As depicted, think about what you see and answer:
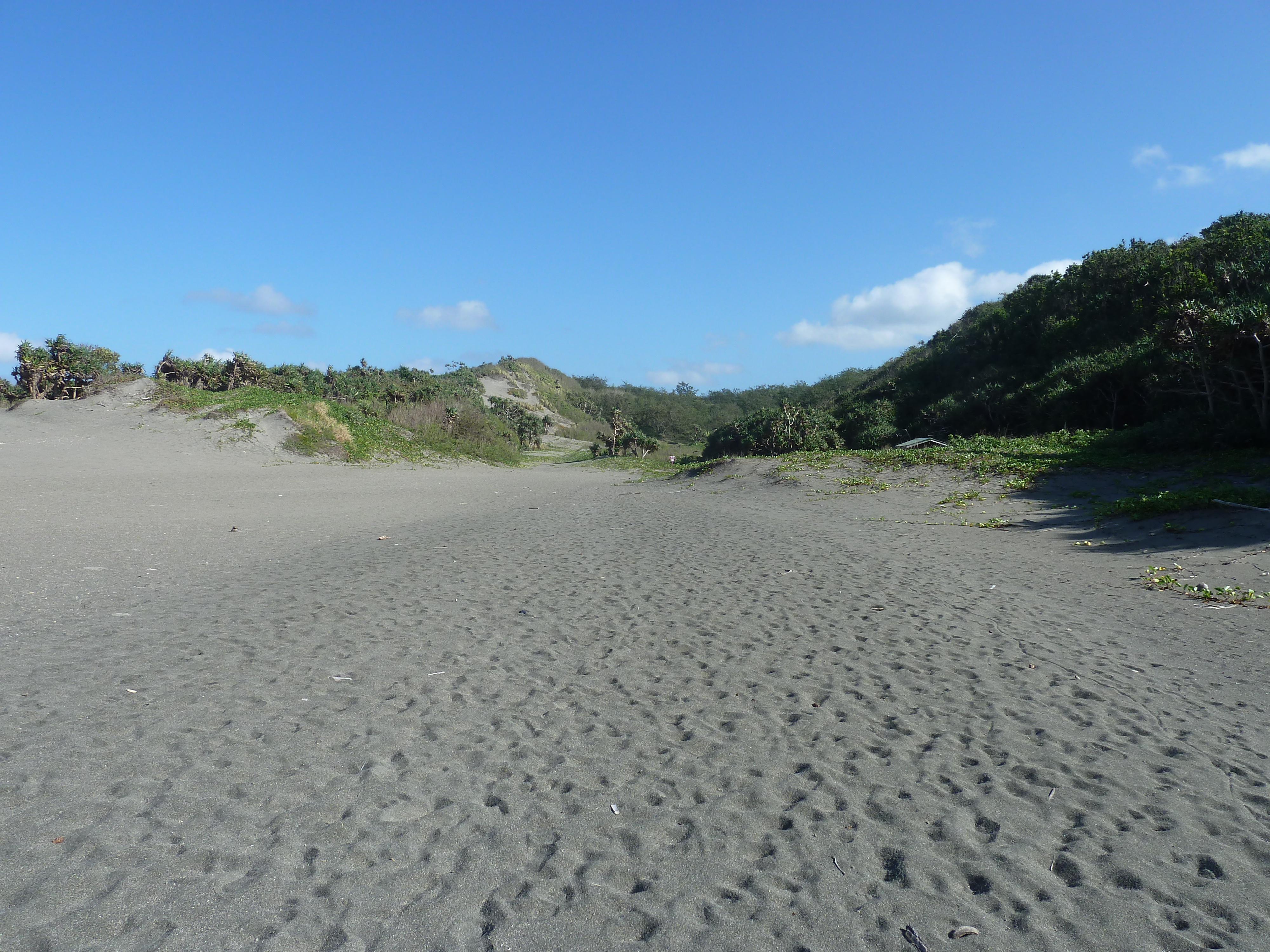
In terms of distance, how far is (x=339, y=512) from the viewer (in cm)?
1427

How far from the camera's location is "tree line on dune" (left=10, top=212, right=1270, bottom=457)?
596 inches

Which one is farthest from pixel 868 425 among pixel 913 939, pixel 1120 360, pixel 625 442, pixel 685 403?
pixel 685 403

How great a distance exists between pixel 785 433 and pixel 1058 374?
34.9ft

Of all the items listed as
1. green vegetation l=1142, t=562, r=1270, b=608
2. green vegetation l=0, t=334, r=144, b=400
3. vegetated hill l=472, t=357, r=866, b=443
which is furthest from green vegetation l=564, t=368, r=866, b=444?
green vegetation l=1142, t=562, r=1270, b=608

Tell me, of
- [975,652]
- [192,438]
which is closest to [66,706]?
[975,652]

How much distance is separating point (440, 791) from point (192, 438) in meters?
25.2

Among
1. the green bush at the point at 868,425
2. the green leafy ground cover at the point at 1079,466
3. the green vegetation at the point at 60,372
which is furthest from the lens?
the green bush at the point at 868,425

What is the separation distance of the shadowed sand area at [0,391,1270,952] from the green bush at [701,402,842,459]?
67.6 ft

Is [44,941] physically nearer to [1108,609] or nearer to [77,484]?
[1108,609]

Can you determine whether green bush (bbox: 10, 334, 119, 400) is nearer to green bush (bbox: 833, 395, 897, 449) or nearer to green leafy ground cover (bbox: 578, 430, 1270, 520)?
green leafy ground cover (bbox: 578, 430, 1270, 520)

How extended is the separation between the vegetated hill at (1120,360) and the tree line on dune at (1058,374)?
55 millimetres

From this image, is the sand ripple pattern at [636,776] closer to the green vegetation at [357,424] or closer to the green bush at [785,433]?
the green vegetation at [357,424]

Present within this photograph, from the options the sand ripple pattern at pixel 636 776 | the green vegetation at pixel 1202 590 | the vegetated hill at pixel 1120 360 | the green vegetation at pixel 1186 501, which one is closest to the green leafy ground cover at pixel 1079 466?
the green vegetation at pixel 1186 501

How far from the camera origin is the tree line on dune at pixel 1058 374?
15.1m
